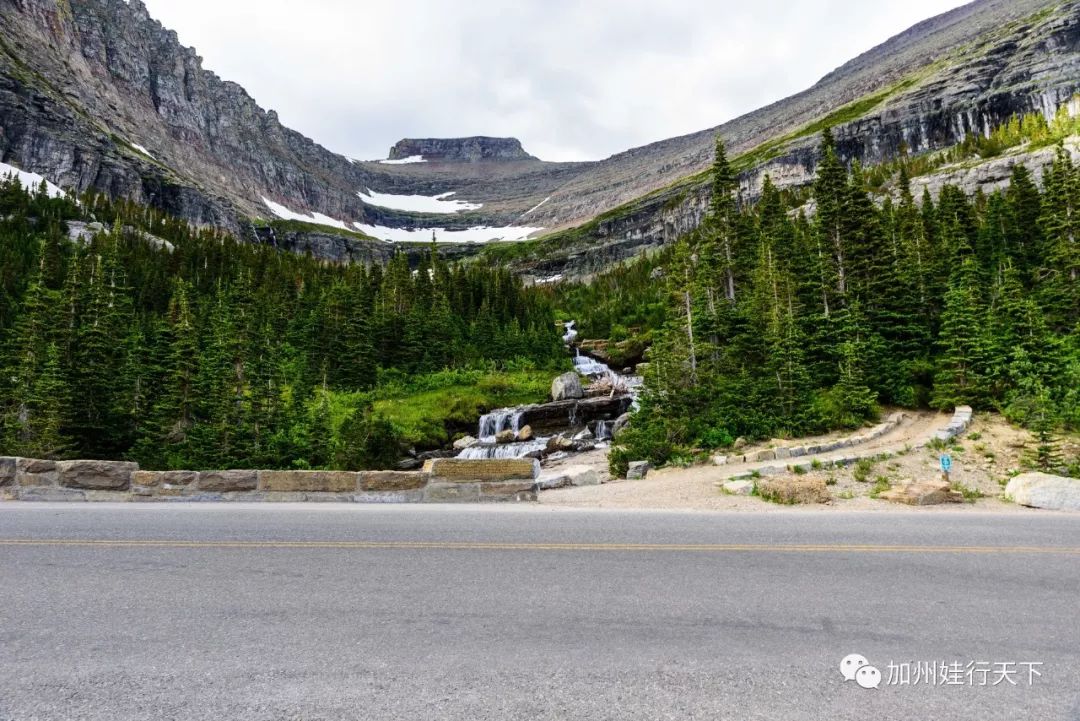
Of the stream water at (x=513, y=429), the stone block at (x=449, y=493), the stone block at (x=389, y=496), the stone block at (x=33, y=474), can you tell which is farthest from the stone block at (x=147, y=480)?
the stream water at (x=513, y=429)

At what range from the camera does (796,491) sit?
1133 cm

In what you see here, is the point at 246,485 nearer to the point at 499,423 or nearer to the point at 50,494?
the point at 50,494

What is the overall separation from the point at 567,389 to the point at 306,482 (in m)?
33.5

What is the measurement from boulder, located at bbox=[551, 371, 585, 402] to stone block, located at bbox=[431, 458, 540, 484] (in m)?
31.6

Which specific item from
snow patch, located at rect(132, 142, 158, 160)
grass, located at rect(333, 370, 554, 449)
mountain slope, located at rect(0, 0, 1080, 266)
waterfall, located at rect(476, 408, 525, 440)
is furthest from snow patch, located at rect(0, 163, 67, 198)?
waterfall, located at rect(476, 408, 525, 440)

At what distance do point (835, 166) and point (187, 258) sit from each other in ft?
279

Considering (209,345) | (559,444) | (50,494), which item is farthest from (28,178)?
(50,494)

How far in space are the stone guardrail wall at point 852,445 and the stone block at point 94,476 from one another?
43.7 feet

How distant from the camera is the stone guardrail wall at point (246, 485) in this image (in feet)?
35.3

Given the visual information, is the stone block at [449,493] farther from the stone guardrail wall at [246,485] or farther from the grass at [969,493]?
the grass at [969,493]

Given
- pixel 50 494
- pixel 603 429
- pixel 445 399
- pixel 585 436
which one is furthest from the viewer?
pixel 445 399

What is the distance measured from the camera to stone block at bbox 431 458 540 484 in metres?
11.1

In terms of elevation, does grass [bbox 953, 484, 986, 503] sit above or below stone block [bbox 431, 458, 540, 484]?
below

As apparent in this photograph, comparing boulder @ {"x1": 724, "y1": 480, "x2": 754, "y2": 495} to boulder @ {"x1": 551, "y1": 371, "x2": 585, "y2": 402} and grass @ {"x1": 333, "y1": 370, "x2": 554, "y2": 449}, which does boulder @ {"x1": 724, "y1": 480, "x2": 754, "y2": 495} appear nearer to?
grass @ {"x1": 333, "y1": 370, "x2": 554, "y2": 449}
